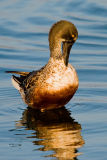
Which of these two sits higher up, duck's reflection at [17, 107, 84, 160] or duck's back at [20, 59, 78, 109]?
duck's back at [20, 59, 78, 109]

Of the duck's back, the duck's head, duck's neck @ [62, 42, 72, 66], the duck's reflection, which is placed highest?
the duck's head

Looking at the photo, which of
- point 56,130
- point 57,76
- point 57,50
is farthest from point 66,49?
point 56,130

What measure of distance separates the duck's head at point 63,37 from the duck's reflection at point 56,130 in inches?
40.2

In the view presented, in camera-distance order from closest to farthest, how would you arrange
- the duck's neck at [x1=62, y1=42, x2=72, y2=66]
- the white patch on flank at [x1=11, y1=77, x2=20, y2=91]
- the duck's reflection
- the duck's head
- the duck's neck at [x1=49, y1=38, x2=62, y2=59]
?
the duck's reflection → the duck's head → the duck's neck at [x1=62, y1=42, x2=72, y2=66] → the duck's neck at [x1=49, y1=38, x2=62, y2=59] → the white patch on flank at [x1=11, y1=77, x2=20, y2=91]

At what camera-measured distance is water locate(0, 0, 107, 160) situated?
28.1 feet

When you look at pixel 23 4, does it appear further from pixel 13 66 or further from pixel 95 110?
pixel 95 110

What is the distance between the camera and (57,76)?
1015cm

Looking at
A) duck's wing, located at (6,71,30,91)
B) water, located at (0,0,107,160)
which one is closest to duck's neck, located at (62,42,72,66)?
water, located at (0,0,107,160)

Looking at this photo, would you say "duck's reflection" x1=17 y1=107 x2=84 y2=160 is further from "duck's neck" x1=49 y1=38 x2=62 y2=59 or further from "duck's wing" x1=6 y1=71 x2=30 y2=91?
"duck's neck" x1=49 y1=38 x2=62 y2=59

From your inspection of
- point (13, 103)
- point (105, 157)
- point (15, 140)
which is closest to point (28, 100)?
point (13, 103)

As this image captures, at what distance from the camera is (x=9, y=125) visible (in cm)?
962

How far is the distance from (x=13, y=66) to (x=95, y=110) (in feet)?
11.1

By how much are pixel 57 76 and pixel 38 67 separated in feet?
9.65

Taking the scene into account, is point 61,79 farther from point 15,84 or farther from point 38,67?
point 38,67
